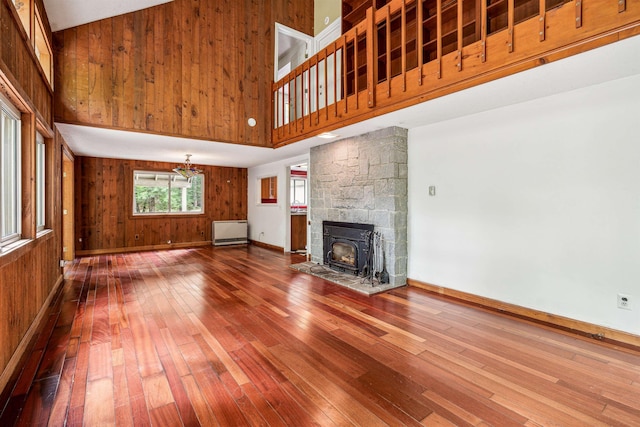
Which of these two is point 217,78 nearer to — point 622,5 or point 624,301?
point 622,5

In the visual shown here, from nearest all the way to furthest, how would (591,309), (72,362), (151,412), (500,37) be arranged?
(151,412)
(72,362)
(500,37)
(591,309)

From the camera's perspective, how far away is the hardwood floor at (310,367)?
170 centimetres

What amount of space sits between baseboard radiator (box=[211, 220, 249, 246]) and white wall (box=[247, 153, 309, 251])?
0.29 metres

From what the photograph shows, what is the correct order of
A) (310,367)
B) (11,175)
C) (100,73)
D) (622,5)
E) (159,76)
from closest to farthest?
(622,5) < (310,367) < (11,175) < (100,73) < (159,76)

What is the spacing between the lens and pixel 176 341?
8.45ft

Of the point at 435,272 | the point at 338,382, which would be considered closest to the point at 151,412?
the point at 338,382

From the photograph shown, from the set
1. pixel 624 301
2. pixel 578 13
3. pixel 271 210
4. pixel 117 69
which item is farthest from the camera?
pixel 271 210

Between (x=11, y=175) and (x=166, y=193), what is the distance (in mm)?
5684

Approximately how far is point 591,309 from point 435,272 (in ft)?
5.15

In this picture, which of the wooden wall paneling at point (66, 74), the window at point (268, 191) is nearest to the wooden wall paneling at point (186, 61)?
the wooden wall paneling at point (66, 74)

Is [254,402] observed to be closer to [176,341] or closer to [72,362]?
[176,341]

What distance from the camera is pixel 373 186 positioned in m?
4.40

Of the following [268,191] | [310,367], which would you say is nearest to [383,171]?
[310,367]

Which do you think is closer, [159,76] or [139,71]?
[139,71]
